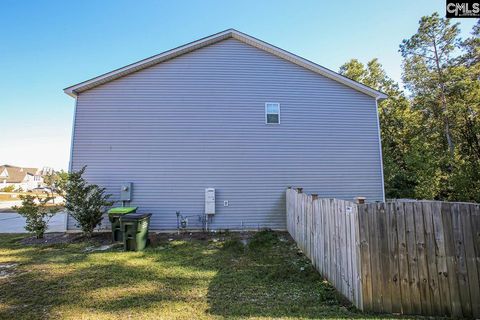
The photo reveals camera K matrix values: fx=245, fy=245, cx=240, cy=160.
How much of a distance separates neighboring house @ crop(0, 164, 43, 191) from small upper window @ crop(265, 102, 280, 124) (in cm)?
6298

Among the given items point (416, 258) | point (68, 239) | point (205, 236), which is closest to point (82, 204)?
point (68, 239)

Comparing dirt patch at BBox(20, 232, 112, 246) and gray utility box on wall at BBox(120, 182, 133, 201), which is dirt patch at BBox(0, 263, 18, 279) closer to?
dirt patch at BBox(20, 232, 112, 246)

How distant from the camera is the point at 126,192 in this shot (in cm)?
845

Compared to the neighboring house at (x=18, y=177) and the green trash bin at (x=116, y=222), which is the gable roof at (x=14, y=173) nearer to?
the neighboring house at (x=18, y=177)

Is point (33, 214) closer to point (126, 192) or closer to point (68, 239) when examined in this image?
point (68, 239)

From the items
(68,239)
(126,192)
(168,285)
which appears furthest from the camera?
(126,192)

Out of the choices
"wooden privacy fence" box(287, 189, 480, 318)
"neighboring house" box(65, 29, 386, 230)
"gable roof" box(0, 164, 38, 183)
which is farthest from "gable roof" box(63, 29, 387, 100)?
"gable roof" box(0, 164, 38, 183)

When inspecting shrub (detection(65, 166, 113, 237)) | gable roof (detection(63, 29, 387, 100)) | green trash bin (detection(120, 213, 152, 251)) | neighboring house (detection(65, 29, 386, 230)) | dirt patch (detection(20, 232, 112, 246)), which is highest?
gable roof (detection(63, 29, 387, 100))

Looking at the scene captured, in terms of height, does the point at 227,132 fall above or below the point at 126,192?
above

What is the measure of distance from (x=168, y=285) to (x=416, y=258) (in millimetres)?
3665

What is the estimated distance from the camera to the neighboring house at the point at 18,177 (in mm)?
54531

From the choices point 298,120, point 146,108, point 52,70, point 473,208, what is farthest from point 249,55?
point 52,70

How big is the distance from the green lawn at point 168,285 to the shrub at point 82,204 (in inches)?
48.3

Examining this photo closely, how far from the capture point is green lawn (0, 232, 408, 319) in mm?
3189
